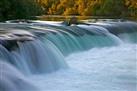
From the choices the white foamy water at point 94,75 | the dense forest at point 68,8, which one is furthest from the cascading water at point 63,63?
the dense forest at point 68,8

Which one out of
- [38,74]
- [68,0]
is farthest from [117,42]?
[68,0]

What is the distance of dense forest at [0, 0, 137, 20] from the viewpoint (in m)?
23.5

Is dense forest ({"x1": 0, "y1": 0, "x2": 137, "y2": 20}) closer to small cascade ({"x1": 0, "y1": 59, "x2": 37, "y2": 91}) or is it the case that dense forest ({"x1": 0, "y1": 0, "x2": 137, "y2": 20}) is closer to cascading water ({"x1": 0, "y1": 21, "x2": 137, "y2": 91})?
cascading water ({"x1": 0, "y1": 21, "x2": 137, "y2": 91})

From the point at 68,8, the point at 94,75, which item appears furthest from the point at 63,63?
the point at 68,8

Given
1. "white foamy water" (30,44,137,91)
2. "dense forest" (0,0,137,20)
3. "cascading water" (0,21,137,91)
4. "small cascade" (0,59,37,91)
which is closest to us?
"small cascade" (0,59,37,91)

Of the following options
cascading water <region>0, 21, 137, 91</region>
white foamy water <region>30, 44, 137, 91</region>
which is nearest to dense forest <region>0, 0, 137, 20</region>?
cascading water <region>0, 21, 137, 91</region>

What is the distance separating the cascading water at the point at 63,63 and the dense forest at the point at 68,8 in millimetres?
7212

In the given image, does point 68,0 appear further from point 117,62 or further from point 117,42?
point 117,62

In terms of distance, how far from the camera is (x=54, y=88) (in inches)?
377

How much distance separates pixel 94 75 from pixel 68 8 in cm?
3680

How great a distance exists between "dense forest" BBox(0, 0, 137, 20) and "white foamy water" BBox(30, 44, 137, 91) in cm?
902

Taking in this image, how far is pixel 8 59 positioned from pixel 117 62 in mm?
4296

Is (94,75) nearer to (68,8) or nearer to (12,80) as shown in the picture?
(12,80)

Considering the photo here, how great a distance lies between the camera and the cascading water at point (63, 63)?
31.9 feet
